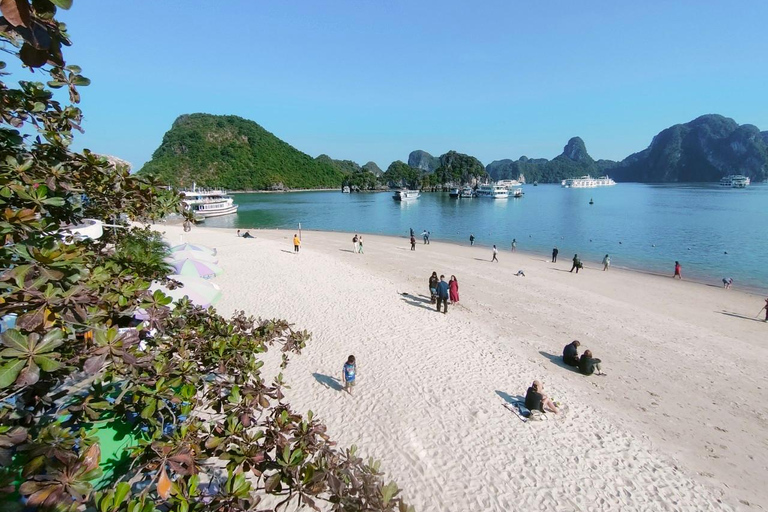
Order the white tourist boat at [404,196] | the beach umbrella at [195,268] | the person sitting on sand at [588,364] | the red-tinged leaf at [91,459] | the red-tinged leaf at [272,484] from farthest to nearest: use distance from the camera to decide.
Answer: the white tourist boat at [404,196] → the beach umbrella at [195,268] → the person sitting on sand at [588,364] → the red-tinged leaf at [272,484] → the red-tinged leaf at [91,459]

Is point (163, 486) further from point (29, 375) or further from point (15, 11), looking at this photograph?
point (15, 11)

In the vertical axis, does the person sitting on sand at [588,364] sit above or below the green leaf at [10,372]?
below

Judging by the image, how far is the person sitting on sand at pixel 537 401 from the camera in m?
7.82

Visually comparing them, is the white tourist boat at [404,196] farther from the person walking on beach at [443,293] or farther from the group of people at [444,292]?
the person walking on beach at [443,293]

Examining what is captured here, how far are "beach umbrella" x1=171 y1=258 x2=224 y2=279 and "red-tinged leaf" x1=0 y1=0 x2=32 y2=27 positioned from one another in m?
13.3

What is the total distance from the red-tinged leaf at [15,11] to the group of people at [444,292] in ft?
43.1

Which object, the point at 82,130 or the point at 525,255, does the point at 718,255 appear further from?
the point at 82,130

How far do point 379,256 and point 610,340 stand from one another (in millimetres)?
17094

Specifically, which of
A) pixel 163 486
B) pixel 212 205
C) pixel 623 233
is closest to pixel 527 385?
pixel 163 486

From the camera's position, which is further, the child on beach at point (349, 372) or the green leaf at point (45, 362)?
the child on beach at point (349, 372)

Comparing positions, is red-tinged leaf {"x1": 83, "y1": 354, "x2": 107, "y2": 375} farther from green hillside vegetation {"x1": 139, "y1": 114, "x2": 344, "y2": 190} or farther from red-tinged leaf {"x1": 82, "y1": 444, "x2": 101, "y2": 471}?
green hillside vegetation {"x1": 139, "y1": 114, "x2": 344, "y2": 190}

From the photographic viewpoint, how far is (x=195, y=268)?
1427cm

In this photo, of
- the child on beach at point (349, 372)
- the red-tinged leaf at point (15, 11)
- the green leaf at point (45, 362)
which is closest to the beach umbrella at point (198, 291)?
the child on beach at point (349, 372)

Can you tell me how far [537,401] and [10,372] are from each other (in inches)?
329
